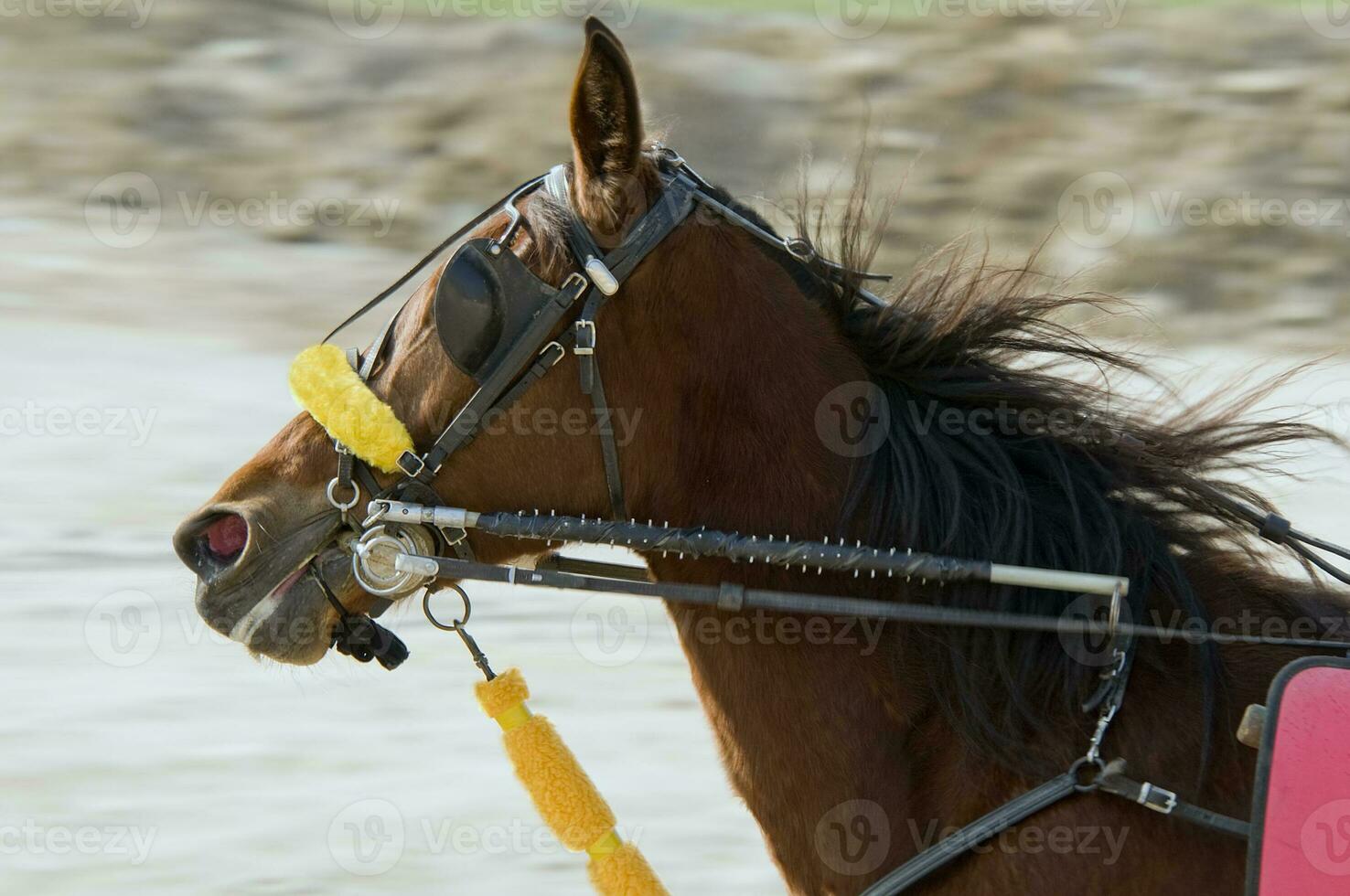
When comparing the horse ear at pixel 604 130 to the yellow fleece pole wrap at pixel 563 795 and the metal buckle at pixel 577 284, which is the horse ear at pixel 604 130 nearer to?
the metal buckle at pixel 577 284

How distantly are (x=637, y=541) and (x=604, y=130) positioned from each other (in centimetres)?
64

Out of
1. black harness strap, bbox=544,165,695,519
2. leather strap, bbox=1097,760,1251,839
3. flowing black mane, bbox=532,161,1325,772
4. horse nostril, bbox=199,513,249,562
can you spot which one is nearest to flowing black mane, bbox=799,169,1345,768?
flowing black mane, bbox=532,161,1325,772

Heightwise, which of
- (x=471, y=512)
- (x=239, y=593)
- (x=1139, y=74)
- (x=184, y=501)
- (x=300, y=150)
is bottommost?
(x=184, y=501)

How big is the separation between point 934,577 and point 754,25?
13744mm

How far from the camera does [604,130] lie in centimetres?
217

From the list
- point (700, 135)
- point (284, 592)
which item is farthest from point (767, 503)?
point (700, 135)

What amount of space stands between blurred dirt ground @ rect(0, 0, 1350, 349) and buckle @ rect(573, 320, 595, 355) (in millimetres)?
8668

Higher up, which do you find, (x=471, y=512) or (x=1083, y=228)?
(x=1083, y=228)

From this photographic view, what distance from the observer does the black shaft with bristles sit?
219 centimetres

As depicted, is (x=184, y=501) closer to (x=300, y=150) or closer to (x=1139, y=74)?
(x=300, y=150)

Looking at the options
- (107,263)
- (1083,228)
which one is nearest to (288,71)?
(107,263)

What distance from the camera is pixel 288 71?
14.4m

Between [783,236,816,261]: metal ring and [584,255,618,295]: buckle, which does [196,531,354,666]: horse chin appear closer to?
[584,255,618,295]: buckle

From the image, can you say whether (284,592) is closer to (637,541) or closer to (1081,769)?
(637,541)
